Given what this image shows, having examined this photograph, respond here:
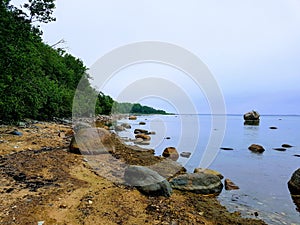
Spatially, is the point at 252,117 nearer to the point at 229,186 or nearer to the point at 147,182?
the point at 229,186

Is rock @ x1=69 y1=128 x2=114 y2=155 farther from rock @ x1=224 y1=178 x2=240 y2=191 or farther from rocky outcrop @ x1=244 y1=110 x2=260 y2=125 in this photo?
rocky outcrop @ x1=244 y1=110 x2=260 y2=125

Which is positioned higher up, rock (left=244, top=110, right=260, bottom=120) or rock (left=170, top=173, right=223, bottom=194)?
rock (left=244, top=110, right=260, bottom=120)

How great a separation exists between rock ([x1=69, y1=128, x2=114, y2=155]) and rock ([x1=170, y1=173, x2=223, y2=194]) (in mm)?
3514

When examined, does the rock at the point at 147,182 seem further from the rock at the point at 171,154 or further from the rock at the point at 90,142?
the rock at the point at 171,154

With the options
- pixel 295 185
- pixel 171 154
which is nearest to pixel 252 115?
pixel 171 154

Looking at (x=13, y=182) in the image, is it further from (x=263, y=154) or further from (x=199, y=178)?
(x=263, y=154)

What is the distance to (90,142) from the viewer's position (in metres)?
9.26

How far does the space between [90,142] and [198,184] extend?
465cm

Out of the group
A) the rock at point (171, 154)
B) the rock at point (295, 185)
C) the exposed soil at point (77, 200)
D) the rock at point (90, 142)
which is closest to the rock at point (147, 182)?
the exposed soil at point (77, 200)

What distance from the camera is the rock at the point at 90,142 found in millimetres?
8984

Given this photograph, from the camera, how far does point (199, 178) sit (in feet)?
25.5

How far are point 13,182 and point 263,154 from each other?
674 inches

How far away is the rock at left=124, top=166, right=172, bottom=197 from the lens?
5.95 m

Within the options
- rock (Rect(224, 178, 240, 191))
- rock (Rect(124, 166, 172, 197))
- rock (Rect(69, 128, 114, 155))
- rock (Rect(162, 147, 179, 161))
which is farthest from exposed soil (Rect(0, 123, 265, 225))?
rock (Rect(162, 147, 179, 161))
